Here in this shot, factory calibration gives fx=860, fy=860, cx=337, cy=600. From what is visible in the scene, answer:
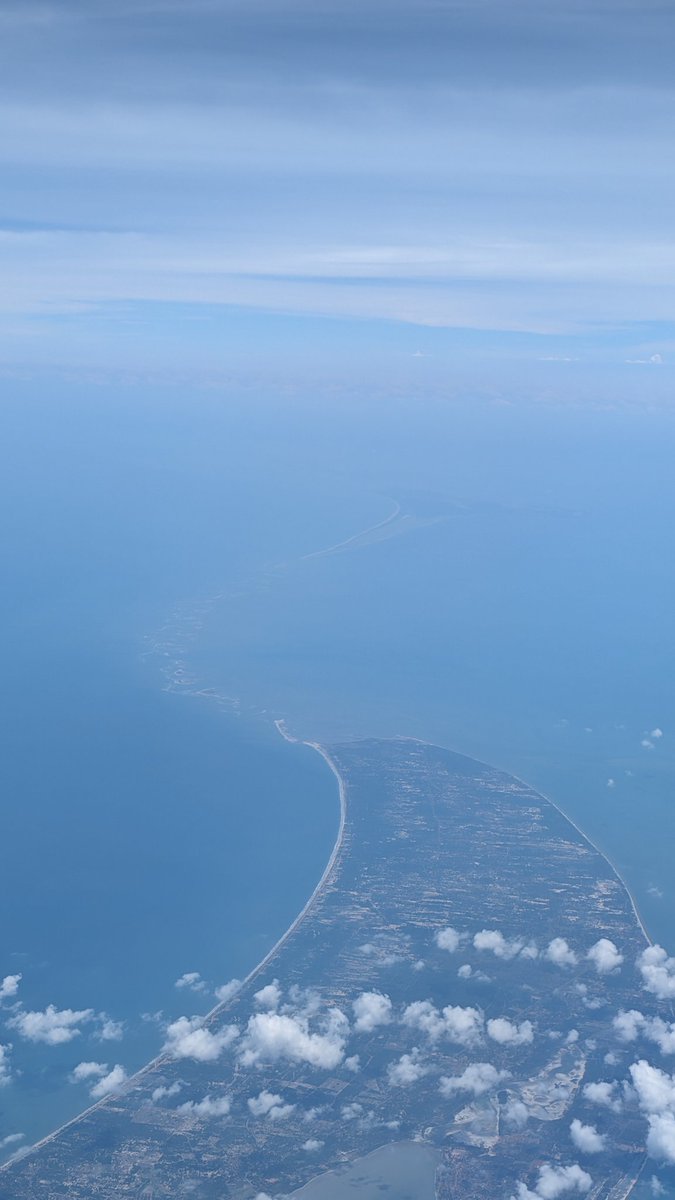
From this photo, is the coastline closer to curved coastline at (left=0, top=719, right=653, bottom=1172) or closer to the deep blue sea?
curved coastline at (left=0, top=719, right=653, bottom=1172)

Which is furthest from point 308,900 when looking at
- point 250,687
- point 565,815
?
point 250,687

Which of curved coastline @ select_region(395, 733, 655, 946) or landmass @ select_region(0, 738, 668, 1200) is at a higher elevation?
curved coastline @ select_region(395, 733, 655, 946)

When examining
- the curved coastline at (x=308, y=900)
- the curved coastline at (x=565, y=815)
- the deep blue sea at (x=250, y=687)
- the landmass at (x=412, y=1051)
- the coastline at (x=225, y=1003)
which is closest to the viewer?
the landmass at (x=412, y=1051)

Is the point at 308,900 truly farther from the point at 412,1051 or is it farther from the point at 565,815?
the point at 565,815

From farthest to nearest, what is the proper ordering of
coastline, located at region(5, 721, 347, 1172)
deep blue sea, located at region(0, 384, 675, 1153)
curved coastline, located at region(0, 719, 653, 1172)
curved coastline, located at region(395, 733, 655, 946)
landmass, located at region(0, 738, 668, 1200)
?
curved coastline, located at region(395, 733, 655, 946)
deep blue sea, located at region(0, 384, 675, 1153)
curved coastline, located at region(0, 719, 653, 1172)
coastline, located at region(5, 721, 347, 1172)
landmass, located at region(0, 738, 668, 1200)

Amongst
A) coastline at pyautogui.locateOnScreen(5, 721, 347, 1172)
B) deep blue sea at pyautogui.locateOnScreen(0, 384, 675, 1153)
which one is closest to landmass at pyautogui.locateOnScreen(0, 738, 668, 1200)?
coastline at pyautogui.locateOnScreen(5, 721, 347, 1172)

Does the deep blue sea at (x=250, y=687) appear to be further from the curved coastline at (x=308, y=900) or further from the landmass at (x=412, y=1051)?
the landmass at (x=412, y=1051)

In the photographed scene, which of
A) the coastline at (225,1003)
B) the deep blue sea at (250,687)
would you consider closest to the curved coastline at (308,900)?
the coastline at (225,1003)

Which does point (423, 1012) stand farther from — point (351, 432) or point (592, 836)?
point (351, 432)

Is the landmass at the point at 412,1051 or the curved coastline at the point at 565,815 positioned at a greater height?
the curved coastline at the point at 565,815
